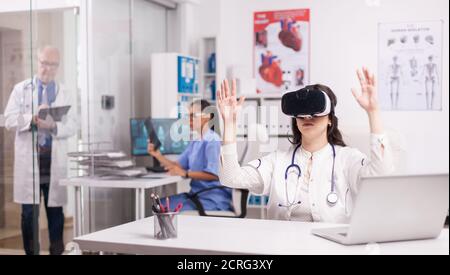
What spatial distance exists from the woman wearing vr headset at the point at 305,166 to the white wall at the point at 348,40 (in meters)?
2.38

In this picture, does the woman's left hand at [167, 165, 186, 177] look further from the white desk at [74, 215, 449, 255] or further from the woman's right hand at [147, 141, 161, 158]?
the white desk at [74, 215, 449, 255]

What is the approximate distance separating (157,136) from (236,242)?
2286 millimetres

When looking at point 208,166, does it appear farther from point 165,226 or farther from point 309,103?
point 165,226

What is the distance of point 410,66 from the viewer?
4594mm

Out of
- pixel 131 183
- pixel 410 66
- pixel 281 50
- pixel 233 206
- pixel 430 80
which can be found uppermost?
pixel 281 50

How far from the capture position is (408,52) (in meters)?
4.61

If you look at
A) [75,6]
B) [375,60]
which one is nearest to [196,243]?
[75,6]

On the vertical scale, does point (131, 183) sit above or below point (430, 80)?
below

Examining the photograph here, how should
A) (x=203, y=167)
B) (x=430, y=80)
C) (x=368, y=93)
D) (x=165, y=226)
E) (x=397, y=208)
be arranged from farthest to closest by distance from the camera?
(x=430, y=80) < (x=203, y=167) < (x=368, y=93) < (x=165, y=226) < (x=397, y=208)

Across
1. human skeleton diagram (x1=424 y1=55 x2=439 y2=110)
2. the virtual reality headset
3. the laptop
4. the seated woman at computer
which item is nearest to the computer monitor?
the seated woman at computer

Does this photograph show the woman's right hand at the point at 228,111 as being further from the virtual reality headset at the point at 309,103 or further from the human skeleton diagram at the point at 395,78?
the human skeleton diagram at the point at 395,78

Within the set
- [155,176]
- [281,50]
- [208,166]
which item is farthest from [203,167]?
[281,50]

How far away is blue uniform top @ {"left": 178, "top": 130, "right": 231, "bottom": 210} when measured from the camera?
127 inches
